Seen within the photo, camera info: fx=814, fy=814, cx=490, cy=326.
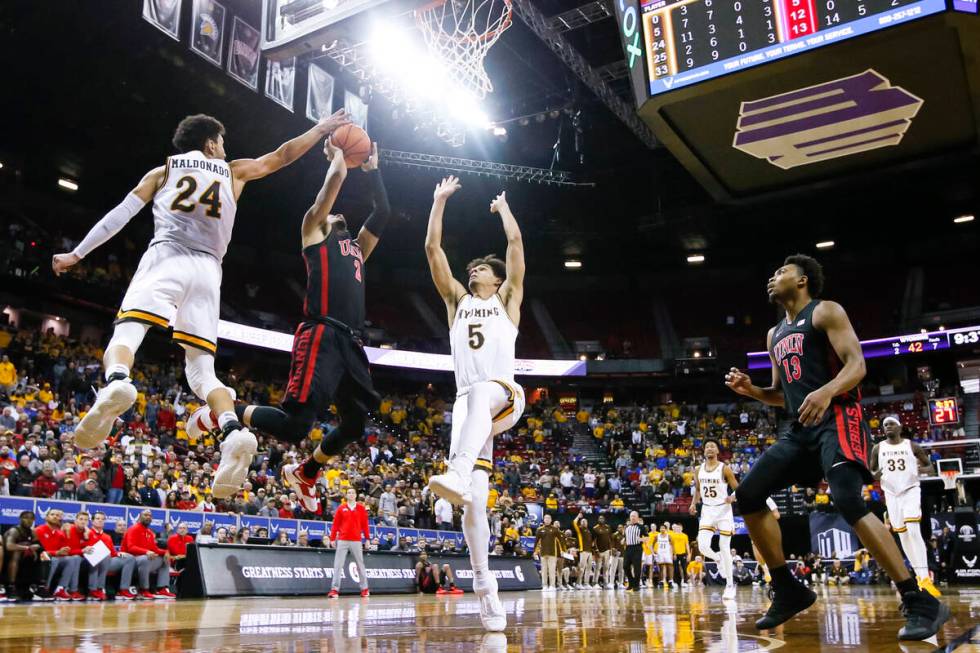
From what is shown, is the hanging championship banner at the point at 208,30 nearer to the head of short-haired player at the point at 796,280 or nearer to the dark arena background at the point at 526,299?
the dark arena background at the point at 526,299

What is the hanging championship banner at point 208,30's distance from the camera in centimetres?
1281

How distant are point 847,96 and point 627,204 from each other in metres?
20.3

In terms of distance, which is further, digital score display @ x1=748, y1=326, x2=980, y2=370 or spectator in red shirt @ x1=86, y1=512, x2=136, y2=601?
digital score display @ x1=748, y1=326, x2=980, y2=370

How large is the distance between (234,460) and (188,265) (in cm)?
113

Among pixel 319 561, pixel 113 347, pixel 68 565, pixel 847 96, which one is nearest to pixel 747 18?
pixel 847 96

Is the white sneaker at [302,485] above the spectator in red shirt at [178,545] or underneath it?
above

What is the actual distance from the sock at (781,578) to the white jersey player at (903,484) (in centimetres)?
497

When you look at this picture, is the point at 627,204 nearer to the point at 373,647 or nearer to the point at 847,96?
the point at 847,96

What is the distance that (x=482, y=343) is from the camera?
4.88m

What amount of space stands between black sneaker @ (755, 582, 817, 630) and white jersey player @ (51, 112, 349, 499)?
284 centimetres

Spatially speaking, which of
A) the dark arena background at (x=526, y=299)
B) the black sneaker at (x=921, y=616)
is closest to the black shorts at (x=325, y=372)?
the dark arena background at (x=526, y=299)

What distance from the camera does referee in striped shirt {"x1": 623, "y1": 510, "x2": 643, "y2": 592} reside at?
17.8 metres

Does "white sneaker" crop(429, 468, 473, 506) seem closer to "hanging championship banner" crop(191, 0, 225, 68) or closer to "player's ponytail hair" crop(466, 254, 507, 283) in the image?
"player's ponytail hair" crop(466, 254, 507, 283)

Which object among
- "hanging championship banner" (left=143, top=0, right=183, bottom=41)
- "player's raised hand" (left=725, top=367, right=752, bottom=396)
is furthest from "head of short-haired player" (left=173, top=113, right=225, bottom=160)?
"hanging championship banner" (left=143, top=0, right=183, bottom=41)
